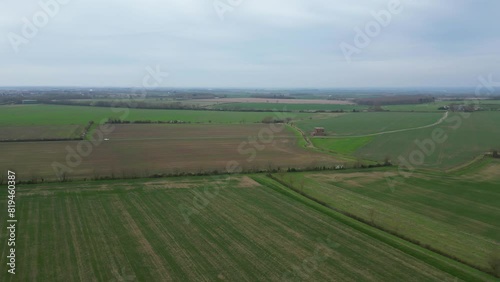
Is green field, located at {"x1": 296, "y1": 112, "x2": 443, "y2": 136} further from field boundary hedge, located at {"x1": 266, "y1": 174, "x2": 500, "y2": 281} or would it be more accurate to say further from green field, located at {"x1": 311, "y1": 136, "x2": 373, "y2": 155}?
field boundary hedge, located at {"x1": 266, "y1": 174, "x2": 500, "y2": 281}

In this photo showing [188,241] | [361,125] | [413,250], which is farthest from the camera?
[361,125]

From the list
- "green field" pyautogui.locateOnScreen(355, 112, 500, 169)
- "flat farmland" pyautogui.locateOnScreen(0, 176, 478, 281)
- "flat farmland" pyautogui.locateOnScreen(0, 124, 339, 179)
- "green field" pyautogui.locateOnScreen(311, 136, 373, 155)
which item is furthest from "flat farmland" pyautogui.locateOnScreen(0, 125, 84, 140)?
"green field" pyautogui.locateOnScreen(355, 112, 500, 169)

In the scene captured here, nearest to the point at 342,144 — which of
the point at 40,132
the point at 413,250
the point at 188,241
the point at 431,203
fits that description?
the point at 431,203

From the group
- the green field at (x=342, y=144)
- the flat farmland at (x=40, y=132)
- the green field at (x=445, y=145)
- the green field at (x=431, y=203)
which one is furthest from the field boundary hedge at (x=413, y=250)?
the flat farmland at (x=40, y=132)

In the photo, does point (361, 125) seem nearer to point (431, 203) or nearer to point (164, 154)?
point (164, 154)

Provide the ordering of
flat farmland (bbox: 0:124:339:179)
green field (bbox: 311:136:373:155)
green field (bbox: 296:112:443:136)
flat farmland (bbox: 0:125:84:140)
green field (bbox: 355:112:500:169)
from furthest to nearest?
1. green field (bbox: 296:112:443:136)
2. flat farmland (bbox: 0:125:84:140)
3. green field (bbox: 311:136:373:155)
4. green field (bbox: 355:112:500:169)
5. flat farmland (bbox: 0:124:339:179)

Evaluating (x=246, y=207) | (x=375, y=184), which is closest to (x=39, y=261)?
(x=246, y=207)

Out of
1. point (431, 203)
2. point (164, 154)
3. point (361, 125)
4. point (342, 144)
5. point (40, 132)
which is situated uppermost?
point (361, 125)
